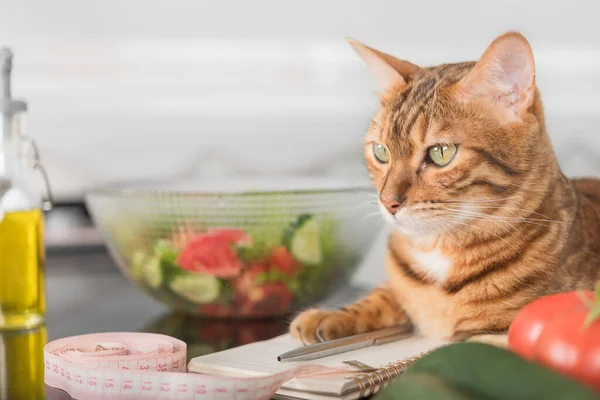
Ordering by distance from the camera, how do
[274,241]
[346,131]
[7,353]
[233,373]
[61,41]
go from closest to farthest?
1. [233,373]
2. [7,353]
3. [274,241]
4. [61,41]
5. [346,131]

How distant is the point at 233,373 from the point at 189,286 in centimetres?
44

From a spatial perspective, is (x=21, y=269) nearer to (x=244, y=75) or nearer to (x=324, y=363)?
(x=324, y=363)

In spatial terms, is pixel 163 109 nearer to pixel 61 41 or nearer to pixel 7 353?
pixel 61 41

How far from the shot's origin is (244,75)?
10.0 feet

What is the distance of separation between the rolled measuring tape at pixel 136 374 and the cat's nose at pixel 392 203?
0.27 metres

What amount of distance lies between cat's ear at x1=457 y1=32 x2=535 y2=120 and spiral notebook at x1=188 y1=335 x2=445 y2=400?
37cm

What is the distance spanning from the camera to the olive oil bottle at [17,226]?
4.42 feet

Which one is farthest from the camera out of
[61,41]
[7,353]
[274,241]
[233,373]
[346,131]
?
[346,131]

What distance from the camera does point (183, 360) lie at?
104 centimetres

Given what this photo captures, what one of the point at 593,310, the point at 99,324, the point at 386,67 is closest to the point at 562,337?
the point at 593,310

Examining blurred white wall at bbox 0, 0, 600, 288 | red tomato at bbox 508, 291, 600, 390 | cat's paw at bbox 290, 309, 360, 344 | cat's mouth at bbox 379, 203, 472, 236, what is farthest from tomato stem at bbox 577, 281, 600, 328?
blurred white wall at bbox 0, 0, 600, 288

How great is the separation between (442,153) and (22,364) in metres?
0.68

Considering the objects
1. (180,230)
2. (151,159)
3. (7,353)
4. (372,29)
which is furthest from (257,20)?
(7,353)

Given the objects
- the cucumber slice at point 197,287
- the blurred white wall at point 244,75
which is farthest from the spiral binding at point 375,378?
the blurred white wall at point 244,75
